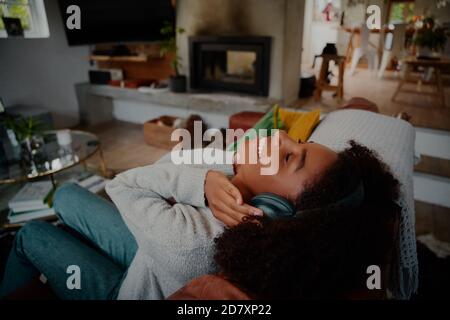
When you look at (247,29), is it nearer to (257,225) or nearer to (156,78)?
(156,78)

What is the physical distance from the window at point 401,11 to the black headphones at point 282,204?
0.89m

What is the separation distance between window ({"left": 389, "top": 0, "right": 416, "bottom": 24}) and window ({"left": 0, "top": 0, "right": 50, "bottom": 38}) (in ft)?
3.68

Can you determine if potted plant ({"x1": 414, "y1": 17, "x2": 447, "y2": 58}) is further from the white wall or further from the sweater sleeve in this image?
the white wall

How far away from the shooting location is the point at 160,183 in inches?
28.0

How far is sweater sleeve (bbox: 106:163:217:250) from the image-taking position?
58 cm

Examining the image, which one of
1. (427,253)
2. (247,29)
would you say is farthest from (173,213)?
(247,29)

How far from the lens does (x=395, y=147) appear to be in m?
0.89

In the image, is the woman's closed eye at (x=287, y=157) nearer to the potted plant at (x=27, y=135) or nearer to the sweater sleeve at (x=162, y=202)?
the sweater sleeve at (x=162, y=202)

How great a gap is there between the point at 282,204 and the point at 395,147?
1.79 ft

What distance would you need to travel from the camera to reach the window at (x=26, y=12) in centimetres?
58

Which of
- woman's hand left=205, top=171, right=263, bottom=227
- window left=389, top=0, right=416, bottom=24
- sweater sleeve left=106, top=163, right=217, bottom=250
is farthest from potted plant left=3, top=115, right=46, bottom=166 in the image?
window left=389, top=0, right=416, bottom=24

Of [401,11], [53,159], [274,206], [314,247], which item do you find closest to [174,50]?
[53,159]

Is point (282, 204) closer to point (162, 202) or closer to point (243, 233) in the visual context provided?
point (243, 233)

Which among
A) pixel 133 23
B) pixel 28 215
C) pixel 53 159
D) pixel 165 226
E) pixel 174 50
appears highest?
pixel 133 23
